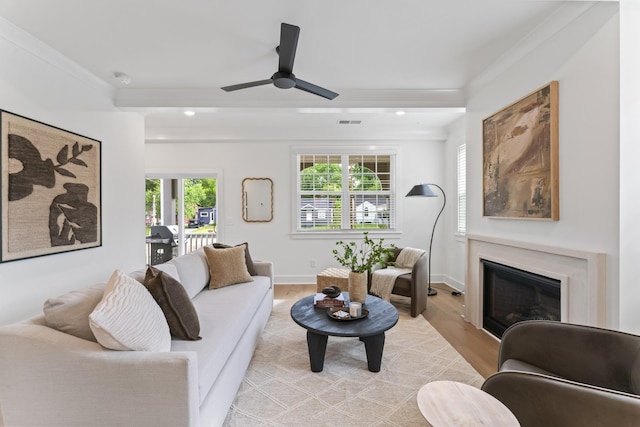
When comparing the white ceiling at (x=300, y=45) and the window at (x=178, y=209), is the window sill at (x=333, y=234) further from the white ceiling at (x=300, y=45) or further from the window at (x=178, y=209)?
the white ceiling at (x=300, y=45)

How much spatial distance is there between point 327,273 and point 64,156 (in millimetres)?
3111

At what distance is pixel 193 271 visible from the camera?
9.40 ft

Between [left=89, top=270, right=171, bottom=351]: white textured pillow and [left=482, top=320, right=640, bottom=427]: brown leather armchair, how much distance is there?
164 centimetres

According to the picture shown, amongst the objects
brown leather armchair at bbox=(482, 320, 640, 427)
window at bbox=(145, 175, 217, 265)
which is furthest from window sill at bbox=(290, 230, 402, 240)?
brown leather armchair at bbox=(482, 320, 640, 427)

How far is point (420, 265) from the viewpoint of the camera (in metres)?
3.64

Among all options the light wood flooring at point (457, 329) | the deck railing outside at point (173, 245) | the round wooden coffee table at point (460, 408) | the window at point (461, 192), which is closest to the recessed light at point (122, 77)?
the deck railing outside at point (173, 245)

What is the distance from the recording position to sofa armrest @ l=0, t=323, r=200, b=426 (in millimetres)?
1271

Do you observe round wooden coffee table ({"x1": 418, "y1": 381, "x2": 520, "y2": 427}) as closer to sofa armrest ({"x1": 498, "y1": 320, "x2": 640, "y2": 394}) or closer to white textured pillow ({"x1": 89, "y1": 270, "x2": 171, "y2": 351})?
sofa armrest ({"x1": 498, "y1": 320, "x2": 640, "y2": 394})

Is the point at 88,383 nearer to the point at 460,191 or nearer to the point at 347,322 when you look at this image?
the point at 347,322

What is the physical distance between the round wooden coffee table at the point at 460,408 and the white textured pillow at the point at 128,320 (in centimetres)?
128

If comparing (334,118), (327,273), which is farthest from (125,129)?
(327,273)

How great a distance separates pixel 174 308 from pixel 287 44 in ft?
6.04

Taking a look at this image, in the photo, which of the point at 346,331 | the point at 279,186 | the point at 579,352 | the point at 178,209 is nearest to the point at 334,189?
the point at 279,186

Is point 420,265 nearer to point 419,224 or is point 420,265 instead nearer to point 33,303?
point 419,224
